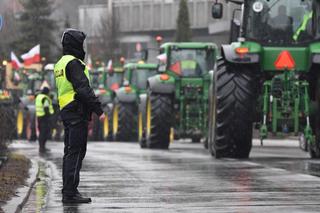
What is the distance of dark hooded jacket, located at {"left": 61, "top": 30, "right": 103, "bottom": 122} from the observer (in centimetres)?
1186

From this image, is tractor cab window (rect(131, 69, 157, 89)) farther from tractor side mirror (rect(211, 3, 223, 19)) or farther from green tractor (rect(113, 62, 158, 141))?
tractor side mirror (rect(211, 3, 223, 19))

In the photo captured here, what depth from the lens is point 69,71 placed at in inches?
470

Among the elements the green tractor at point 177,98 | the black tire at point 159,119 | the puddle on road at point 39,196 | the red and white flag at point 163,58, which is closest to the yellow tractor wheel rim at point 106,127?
the green tractor at point 177,98

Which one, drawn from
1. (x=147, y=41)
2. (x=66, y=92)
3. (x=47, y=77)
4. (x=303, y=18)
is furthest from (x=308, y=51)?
(x=147, y=41)

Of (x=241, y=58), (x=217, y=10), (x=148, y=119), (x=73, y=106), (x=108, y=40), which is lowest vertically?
(x=148, y=119)

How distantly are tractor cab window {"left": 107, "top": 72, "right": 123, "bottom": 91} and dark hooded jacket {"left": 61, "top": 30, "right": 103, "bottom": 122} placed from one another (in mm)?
27196

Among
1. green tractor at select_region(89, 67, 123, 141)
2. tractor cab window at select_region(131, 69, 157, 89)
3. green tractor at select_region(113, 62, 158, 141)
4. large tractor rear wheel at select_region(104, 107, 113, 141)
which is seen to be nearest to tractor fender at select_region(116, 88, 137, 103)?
green tractor at select_region(113, 62, 158, 141)

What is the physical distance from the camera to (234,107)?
19562 mm

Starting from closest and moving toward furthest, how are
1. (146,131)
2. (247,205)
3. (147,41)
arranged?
(247,205) < (146,131) < (147,41)

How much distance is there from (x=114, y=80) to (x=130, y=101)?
493 cm

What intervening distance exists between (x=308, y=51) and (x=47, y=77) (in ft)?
73.3

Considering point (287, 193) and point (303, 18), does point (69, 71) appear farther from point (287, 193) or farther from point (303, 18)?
point (303, 18)

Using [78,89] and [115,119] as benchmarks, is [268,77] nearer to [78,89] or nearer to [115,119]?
[78,89]

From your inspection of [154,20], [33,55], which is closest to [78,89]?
[33,55]
